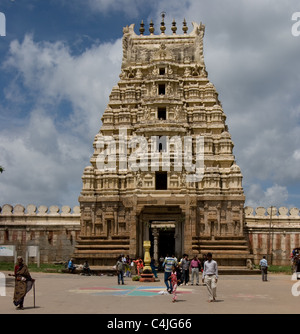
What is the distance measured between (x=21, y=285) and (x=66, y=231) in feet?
111

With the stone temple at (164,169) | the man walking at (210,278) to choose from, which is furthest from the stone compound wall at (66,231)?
the man walking at (210,278)

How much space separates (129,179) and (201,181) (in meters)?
6.51

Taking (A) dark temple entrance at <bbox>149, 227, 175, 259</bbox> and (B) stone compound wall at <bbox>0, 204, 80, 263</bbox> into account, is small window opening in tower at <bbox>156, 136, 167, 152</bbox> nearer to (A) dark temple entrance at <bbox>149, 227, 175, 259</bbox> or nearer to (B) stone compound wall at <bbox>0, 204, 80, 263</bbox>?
(B) stone compound wall at <bbox>0, 204, 80, 263</bbox>

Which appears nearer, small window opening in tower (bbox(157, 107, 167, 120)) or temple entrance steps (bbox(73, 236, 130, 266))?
temple entrance steps (bbox(73, 236, 130, 266))

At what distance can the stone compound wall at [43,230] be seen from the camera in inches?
2040

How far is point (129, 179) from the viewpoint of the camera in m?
45.6

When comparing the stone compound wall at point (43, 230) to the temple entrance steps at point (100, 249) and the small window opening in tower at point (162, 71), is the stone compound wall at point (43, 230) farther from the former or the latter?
the small window opening in tower at point (162, 71)

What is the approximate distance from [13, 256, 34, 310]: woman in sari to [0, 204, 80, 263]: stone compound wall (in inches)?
1294

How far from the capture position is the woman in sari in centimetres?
1803

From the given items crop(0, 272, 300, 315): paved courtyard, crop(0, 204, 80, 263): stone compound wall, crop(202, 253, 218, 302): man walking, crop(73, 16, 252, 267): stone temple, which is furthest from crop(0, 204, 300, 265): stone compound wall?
crop(202, 253, 218, 302): man walking

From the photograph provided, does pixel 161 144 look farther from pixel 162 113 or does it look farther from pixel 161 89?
pixel 161 89

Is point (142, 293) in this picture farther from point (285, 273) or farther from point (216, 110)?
point (216, 110)

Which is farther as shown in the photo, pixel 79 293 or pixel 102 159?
pixel 102 159
